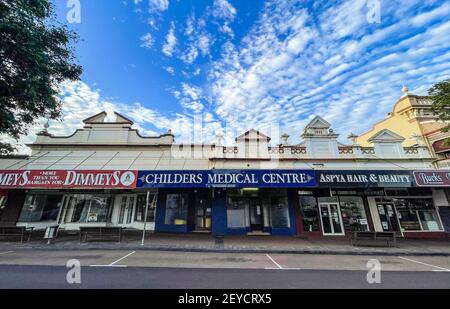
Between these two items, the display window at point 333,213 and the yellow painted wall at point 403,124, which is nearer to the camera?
the display window at point 333,213

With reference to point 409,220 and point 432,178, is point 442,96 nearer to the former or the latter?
point 432,178

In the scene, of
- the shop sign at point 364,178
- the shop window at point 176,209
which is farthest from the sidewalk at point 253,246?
the shop sign at point 364,178

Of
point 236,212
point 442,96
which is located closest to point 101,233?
point 236,212

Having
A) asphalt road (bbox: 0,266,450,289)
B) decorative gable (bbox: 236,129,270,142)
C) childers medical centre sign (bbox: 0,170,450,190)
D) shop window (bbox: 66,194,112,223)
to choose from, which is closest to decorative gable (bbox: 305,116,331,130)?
decorative gable (bbox: 236,129,270,142)

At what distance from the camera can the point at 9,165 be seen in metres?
13.8

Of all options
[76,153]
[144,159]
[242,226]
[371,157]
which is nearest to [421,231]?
[371,157]

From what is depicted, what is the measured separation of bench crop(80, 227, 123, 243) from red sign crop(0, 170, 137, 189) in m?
2.39

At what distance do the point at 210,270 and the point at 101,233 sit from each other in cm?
791

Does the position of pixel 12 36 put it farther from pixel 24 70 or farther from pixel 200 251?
pixel 200 251

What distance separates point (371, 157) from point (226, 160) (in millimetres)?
11284

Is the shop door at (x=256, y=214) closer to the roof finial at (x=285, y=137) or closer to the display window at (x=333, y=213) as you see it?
the display window at (x=333, y=213)

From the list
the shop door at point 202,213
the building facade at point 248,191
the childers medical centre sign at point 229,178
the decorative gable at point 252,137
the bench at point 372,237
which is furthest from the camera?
the decorative gable at point 252,137

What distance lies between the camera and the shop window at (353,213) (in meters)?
14.1

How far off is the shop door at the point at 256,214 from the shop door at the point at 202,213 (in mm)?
3195
